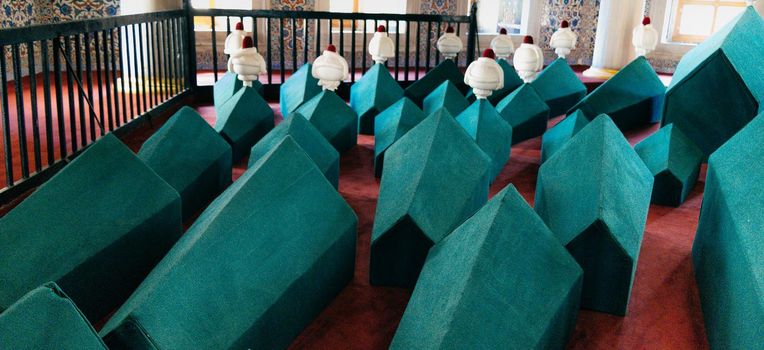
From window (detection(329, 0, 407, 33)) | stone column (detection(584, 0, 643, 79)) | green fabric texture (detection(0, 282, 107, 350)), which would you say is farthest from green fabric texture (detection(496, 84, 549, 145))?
window (detection(329, 0, 407, 33))

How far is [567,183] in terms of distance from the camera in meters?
1.08

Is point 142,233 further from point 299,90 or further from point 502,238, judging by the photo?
point 299,90

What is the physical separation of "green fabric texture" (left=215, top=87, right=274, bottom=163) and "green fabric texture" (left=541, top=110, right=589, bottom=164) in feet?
2.31

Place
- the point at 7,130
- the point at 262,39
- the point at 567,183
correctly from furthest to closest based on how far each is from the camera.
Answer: the point at 262,39
the point at 7,130
the point at 567,183

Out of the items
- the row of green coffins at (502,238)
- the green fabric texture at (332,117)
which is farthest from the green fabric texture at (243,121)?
the row of green coffins at (502,238)

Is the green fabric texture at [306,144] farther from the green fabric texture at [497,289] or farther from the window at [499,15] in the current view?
the window at [499,15]

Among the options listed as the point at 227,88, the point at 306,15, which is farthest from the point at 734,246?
the point at 306,15

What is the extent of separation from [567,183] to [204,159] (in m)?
0.68

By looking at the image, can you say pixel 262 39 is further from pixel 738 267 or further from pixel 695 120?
pixel 738 267

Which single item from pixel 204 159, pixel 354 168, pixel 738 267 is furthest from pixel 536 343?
pixel 354 168

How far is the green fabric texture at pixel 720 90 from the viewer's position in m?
1.54

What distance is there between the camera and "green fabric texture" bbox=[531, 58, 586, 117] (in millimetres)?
2225

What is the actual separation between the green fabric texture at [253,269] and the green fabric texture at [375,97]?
3.35ft

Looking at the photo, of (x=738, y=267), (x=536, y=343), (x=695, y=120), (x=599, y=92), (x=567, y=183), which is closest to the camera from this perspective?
(x=536, y=343)
